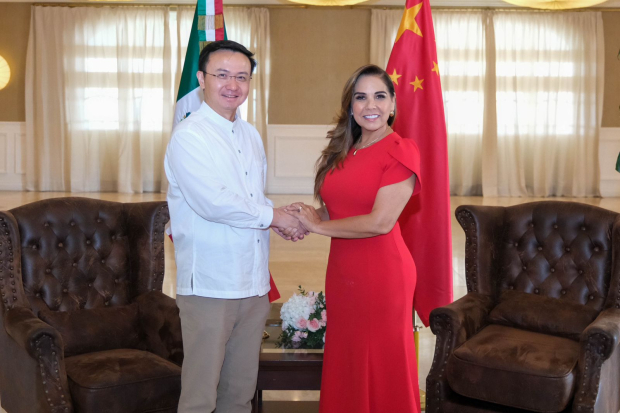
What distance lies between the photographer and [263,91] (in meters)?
11.7

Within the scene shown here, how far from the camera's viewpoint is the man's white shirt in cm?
216

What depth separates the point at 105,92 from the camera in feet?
39.3

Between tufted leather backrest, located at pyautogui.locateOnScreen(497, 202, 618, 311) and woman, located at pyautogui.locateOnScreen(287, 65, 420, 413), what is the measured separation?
875mm

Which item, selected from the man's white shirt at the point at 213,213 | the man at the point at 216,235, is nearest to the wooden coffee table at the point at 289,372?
the man at the point at 216,235

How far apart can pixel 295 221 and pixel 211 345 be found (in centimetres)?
58

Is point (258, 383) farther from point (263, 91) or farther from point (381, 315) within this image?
point (263, 91)

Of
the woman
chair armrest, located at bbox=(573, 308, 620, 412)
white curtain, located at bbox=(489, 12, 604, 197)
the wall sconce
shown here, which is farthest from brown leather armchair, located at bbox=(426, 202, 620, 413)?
the wall sconce

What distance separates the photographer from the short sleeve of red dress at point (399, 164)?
91.0 inches

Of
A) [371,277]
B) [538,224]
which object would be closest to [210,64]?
[371,277]

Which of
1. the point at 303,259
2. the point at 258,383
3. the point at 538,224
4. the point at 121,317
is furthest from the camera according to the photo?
the point at 303,259

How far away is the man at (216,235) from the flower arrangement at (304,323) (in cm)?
47

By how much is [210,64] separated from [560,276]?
187 centimetres

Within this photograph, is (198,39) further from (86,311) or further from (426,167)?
(86,311)

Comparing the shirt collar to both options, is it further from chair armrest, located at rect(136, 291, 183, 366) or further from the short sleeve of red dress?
chair armrest, located at rect(136, 291, 183, 366)
